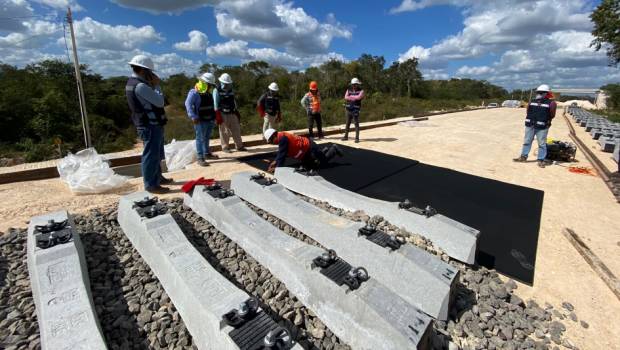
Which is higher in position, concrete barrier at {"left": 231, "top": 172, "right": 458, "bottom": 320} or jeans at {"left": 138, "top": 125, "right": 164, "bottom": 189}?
jeans at {"left": 138, "top": 125, "right": 164, "bottom": 189}

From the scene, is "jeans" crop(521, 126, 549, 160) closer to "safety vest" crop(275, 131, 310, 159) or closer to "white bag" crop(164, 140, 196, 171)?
"safety vest" crop(275, 131, 310, 159)

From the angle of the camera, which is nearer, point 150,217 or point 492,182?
point 150,217

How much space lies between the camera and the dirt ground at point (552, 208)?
7.62 ft

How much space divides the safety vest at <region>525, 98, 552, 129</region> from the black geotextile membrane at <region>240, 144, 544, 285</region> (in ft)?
6.83

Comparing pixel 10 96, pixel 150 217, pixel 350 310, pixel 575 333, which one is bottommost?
pixel 575 333

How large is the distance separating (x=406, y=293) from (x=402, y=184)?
2.70 meters

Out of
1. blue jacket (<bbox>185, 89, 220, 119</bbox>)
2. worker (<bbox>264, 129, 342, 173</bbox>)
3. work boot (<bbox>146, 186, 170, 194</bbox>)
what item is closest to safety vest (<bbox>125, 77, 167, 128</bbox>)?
work boot (<bbox>146, 186, 170, 194</bbox>)

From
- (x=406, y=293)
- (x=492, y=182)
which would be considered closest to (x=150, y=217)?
(x=406, y=293)

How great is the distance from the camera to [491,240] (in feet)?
10.2

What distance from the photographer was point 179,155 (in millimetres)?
5719

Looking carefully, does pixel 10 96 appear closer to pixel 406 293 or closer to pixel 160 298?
pixel 160 298

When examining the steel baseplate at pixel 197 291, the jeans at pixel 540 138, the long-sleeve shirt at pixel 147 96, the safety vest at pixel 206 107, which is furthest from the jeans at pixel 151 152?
the jeans at pixel 540 138

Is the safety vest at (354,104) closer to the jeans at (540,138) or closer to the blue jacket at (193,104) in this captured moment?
the jeans at (540,138)

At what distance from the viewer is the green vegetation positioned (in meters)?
13.4
